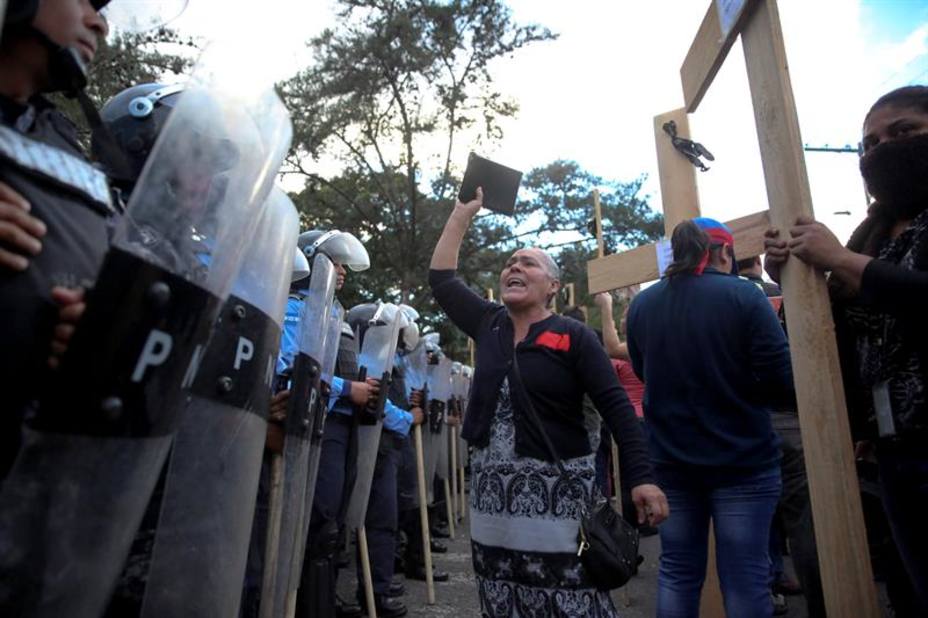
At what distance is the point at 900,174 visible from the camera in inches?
67.7

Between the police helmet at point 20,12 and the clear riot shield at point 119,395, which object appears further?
the police helmet at point 20,12

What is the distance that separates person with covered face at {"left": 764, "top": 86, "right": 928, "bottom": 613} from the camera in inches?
62.5

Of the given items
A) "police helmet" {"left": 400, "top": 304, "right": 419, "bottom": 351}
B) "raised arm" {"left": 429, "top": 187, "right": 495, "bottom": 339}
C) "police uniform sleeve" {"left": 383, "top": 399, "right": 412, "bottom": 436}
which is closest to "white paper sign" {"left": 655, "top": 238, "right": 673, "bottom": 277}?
"raised arm" {"left": 429, "top": 187, "right": 495, "bottom": 339}

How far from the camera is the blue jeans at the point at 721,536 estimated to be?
2.44 metres

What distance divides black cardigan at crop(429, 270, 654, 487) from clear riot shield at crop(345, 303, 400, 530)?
804 millimetres

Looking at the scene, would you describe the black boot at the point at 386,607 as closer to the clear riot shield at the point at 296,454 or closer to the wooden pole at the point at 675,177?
the wooden pole at the point at 675,177

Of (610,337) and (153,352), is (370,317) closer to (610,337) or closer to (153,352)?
(610,337)

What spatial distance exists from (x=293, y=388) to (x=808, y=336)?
4.84 ft

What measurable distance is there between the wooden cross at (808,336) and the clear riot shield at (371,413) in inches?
81.3

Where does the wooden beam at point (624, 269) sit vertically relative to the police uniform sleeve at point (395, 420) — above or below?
above

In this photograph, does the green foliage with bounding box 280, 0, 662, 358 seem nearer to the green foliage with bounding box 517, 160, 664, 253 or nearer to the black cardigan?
the green foliage with bounding box 517, 160, 664, 253

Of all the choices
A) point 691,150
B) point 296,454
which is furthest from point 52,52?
point 691,150

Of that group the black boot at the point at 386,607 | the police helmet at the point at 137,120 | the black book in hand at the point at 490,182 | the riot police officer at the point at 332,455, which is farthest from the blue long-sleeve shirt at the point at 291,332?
the black boot at the point at 386,607

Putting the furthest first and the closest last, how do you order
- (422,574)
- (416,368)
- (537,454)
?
(416,368) → (422,574) → (537,454)
